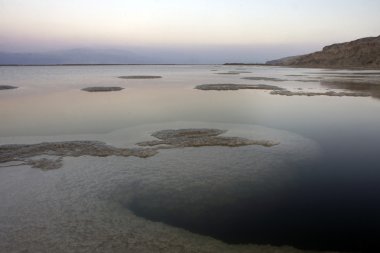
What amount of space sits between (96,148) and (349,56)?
4477 inches

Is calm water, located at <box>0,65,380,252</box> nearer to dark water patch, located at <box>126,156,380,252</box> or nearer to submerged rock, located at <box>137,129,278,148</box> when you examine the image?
dark water patch, located at <box>126,156,380,252</box>

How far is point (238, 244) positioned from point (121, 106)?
17.0 meters

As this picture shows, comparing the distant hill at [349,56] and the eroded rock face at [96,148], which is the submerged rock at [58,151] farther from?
the distant hill at [349,56]

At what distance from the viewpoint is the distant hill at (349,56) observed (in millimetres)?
99338

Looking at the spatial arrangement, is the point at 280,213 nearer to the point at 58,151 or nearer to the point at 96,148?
the point at 96,148

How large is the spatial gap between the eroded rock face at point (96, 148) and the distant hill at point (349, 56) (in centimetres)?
9472

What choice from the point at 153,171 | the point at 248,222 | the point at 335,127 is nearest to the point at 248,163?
the point at 153,171

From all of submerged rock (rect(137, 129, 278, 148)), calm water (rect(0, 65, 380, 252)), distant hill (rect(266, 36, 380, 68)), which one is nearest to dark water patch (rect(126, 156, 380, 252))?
calm water (rect(0, 65, 380, 252))

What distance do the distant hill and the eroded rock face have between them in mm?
94716

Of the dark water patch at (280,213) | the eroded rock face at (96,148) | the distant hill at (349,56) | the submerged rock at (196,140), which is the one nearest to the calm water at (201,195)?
the dark water patch at (280,213)

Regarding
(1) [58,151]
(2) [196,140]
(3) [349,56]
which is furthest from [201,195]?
(3) [349,56]

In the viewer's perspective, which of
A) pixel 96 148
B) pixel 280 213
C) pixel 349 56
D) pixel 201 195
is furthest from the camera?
pixel 349 56

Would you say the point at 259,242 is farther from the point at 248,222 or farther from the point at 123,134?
the point at 123,134

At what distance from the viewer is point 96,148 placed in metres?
11.4
